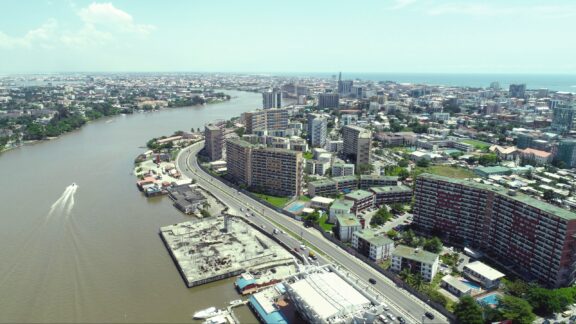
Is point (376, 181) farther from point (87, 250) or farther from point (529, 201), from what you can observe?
point (87, 250)

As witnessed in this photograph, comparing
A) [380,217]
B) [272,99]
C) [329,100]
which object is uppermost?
[272,99]

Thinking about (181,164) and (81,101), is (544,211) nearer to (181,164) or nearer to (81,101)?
(181,164)

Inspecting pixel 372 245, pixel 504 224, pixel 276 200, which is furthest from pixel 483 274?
pixel 276 200

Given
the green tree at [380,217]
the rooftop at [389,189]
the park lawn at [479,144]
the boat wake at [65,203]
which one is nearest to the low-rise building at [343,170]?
the rooftop at [389,189]

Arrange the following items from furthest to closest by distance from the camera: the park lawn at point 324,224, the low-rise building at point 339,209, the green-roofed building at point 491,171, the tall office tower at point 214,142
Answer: the tall office tower at point 214,142 → the green-roofed building at point 491,171 → the low-rise building at point 339,209 → the park lawn at point 324,224

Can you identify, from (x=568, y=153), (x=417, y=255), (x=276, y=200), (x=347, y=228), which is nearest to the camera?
(x=417, y=255)

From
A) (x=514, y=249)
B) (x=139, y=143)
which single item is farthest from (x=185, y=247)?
(x=139, y=143)

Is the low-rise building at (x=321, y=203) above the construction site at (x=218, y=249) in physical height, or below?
above

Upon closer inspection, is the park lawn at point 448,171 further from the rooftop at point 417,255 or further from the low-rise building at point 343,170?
the rooftop at point 417,255
